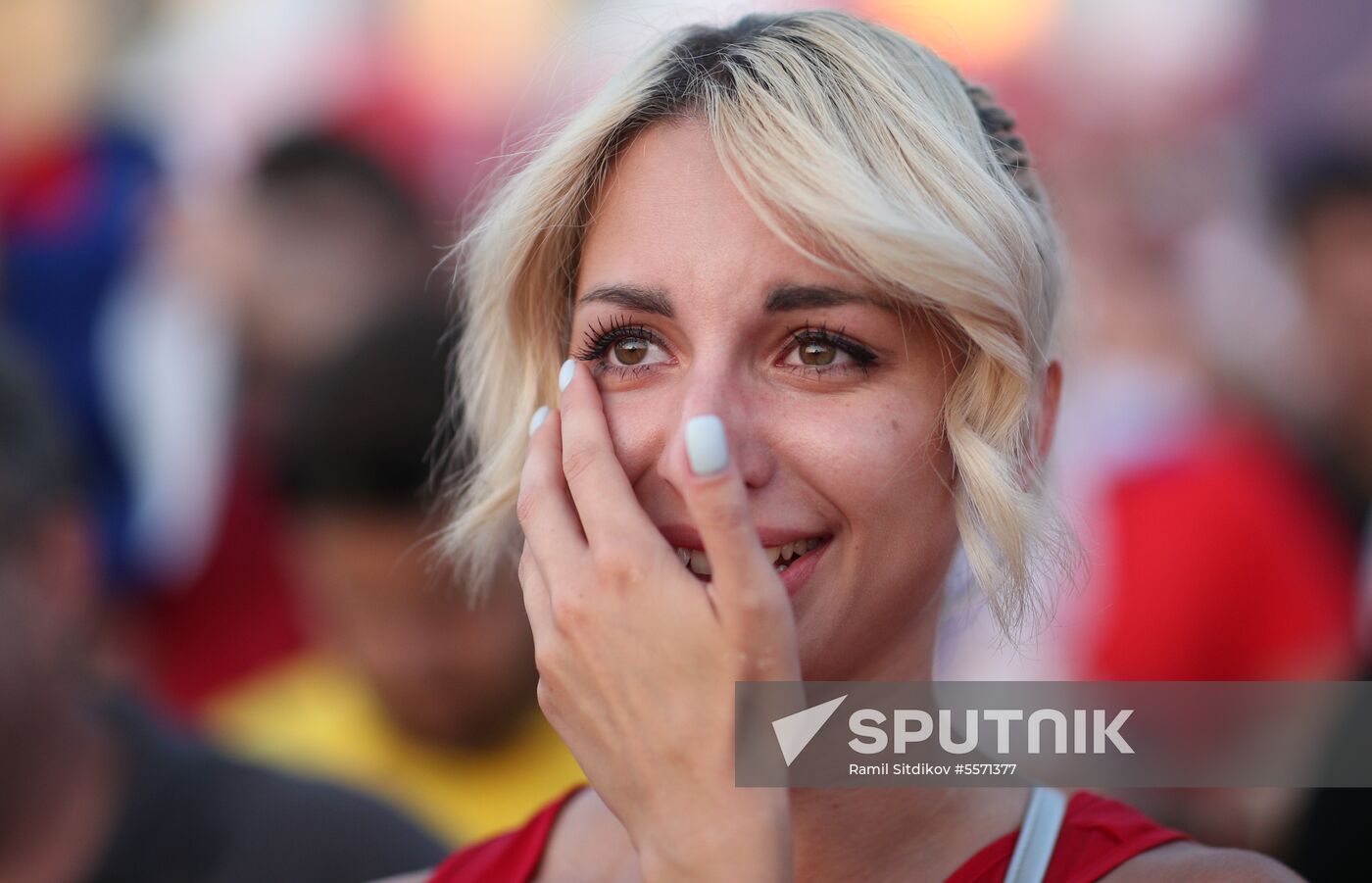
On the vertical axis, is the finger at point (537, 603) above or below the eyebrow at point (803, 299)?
below

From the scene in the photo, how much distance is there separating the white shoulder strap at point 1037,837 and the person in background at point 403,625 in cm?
184

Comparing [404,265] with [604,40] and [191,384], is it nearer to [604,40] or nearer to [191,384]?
[191,384]

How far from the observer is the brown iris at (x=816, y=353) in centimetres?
209

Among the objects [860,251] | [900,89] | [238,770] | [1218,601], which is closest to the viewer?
[860,251]

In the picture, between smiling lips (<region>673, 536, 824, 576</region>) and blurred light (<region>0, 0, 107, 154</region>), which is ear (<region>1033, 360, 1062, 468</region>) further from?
blurred light (<region>0, 0, 107, 154</region>)

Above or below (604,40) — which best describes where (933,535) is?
below

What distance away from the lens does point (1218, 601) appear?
4.24 metres

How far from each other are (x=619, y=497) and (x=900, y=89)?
0.73 m

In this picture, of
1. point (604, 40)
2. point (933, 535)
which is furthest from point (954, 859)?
point (604, 40)

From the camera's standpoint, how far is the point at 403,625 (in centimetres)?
387

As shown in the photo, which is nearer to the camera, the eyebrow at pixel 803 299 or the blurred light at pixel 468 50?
the eyebrow at pixel 803 299

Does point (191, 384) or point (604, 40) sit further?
point (191, 384)

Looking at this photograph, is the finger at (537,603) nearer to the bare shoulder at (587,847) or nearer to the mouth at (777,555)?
the mouth at (777,555)

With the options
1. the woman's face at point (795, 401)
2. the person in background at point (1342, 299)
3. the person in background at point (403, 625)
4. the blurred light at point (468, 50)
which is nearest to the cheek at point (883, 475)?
the woman's face at point (795, 401)
